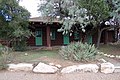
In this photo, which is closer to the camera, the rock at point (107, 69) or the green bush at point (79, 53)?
the rock at point (107, 69)

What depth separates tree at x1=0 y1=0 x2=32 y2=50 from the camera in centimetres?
1447

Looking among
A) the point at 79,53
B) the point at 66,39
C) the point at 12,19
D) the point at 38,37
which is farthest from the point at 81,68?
the point at 66,39

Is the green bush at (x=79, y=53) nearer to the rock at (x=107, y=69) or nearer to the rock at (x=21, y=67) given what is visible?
the rock at (x=107, y=69)

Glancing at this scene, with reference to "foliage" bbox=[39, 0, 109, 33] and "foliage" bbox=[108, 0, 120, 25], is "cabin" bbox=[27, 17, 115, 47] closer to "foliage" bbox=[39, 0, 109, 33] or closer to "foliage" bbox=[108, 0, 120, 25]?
"foliage" bbox=[39, 0, 109, 33]

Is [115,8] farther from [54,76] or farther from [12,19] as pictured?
[12,19]

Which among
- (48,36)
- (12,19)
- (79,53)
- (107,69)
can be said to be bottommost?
(107,69)

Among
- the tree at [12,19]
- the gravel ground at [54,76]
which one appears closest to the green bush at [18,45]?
the tree at [12,19]

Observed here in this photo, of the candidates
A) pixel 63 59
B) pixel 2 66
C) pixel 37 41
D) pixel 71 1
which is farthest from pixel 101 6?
pixel 37 41

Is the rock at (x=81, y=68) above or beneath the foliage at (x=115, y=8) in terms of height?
beneath

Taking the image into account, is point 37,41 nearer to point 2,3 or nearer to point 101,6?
point 2,3

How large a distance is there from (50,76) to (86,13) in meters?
6.03

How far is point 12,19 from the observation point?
14984 millimetres

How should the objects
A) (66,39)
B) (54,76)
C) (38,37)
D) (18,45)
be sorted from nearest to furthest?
(54,76), (18,45), (38,37), (66,39)

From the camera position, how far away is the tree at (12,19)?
14469 millimetres
